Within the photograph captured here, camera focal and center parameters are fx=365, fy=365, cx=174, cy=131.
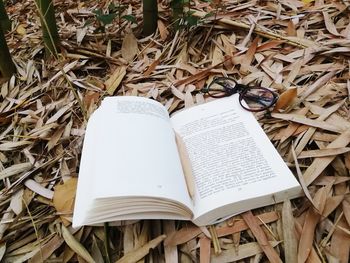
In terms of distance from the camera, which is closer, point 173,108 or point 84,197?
point 84,197

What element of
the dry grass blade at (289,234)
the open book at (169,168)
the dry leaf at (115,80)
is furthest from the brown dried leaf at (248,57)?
the dry grass blade at (289,234)

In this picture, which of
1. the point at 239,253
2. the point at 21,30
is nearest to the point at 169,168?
the point at 239,253

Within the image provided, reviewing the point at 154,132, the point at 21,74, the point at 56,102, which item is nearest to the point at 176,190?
the point at 154,132

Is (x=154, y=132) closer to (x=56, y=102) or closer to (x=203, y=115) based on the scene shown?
(x=203, y=115)

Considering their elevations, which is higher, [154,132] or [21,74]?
[154,132]

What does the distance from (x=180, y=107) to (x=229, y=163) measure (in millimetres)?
281

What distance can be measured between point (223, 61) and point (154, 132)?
1.36 ft

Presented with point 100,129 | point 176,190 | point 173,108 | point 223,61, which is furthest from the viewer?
point 223,61

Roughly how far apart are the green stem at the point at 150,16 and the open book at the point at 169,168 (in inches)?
19.7

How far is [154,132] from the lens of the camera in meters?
0.73

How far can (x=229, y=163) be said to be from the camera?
0.69m

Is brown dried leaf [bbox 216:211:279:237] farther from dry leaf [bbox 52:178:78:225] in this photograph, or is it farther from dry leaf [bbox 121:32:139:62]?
dry leaf [bbox 121:32:139:62]

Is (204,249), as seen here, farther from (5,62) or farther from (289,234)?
(5,62)

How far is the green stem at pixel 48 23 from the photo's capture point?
1069 mm
